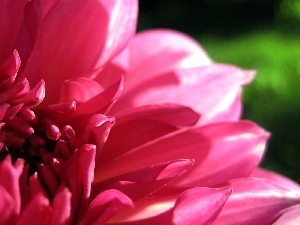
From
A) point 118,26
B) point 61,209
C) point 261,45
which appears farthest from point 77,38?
point 261,45

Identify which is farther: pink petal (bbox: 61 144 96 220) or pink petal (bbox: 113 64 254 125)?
pink petal (bbox: 113 64 254 125)

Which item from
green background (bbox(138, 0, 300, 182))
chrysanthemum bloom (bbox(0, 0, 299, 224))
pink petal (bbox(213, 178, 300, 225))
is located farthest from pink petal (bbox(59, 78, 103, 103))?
green background (bbox(138, 0, 300, 182))

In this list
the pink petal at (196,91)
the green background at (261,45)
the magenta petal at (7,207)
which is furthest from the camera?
the green background at (261,45)

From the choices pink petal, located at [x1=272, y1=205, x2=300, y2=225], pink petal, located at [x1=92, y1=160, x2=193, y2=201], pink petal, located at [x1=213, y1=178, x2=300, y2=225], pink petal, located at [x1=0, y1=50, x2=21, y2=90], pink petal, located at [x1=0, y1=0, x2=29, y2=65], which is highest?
pink petal, located at [x1=0, y1=0, x2=29, y2=65]

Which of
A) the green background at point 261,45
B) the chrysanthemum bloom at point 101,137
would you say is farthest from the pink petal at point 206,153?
the green background at point 261,45

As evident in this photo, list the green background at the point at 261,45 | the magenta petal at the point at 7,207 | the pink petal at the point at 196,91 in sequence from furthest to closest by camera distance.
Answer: the green background at the point at 261,45 → the pink petal at the point at 196,91 → the magenta petal at the point at 7,207

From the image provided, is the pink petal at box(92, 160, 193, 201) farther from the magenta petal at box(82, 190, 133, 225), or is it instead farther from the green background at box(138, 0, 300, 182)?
the green background at box(138, 0, 300, 182)

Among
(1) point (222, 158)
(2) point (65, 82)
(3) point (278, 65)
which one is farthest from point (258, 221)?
(3) point (278, 65)

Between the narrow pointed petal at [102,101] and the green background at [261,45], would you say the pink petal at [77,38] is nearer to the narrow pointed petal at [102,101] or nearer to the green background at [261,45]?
the narrow pointed petal at [102,101]
